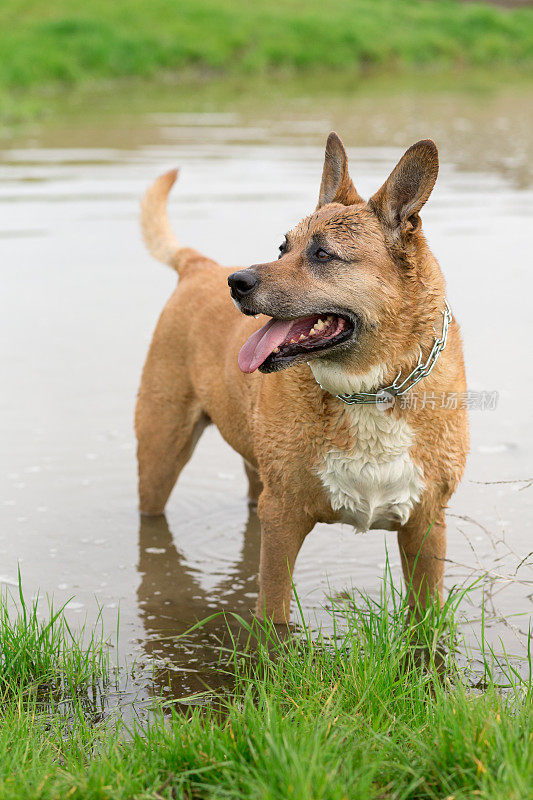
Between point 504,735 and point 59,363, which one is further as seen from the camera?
point 59,363

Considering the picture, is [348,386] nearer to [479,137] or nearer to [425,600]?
[425,600]

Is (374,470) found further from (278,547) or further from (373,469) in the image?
(278,547)

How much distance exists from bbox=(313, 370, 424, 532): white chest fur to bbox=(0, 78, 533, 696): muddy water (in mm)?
249

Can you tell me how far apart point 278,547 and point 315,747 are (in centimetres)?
131

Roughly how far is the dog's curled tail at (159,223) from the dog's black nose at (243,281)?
231 centimetres

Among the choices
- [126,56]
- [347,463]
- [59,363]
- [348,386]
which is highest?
[126,56]

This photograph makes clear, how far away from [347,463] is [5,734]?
1.51 m

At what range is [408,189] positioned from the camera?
12.0 ft

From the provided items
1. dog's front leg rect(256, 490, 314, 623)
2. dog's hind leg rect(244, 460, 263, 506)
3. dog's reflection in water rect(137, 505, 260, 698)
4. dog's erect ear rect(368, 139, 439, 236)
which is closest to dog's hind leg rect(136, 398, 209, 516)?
dog's reflection in water rect(137, 505, 260, 698)

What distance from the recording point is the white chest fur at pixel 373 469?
3768mm

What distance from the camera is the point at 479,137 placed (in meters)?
17.7

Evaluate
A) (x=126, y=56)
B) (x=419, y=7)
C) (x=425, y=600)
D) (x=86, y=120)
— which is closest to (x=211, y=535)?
(x=425, y=600)

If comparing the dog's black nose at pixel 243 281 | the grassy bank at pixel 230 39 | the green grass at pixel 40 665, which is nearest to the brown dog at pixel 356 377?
the dog's black nose at pixel 243 281

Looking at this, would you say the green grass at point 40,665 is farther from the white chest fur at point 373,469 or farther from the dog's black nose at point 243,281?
the dog's black nose at point 243,281
